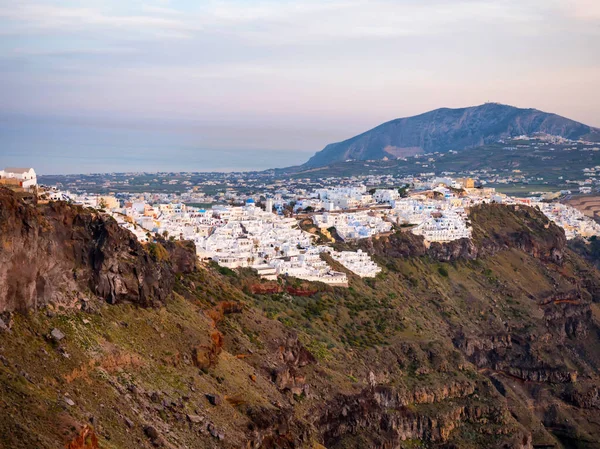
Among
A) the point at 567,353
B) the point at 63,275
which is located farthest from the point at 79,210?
the point at 567,353

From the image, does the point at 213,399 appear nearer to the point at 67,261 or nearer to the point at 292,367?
the point at 67,261

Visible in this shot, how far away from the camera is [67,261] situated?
36000mm

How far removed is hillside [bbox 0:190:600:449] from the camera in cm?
3109

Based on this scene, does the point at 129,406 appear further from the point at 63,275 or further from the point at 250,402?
the point at 250,402

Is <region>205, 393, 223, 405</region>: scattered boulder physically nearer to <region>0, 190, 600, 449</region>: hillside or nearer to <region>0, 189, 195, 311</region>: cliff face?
<region>0, 190, 600, 449</region>: hillside

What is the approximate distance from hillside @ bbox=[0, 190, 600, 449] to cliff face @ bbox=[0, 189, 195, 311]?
0.09m

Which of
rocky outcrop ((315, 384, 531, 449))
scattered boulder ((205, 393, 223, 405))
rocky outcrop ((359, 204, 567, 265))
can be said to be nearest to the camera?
scattered boulder ((205, 393, 223, 405))

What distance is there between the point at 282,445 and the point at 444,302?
133 feet

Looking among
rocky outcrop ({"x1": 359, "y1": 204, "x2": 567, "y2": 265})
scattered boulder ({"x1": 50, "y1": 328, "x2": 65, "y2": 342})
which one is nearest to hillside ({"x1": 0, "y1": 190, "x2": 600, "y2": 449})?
scattered boulder ({"x1": 50, "y1": 328, "x2": 65, "y2": 342})

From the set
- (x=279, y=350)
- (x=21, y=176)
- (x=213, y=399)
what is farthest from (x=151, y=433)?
(x=21, y=176)

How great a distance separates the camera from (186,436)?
111ft

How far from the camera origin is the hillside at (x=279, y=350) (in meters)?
31.1

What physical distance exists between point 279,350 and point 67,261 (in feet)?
51.9

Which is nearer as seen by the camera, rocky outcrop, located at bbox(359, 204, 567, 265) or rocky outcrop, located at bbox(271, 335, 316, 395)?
rocky outcrop, located at bbox(271, 335, 316, 395)
